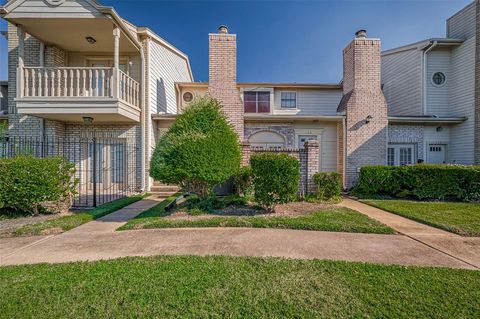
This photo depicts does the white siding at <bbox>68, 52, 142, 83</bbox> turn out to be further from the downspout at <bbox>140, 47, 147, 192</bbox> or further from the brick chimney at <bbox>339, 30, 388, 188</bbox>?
the brick chimney at <bbox>339, 30, 388, 188</bbox>

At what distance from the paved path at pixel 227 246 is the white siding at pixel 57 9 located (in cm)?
743

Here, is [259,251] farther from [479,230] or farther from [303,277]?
[479,230]

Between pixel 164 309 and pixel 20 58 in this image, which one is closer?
pixel 164 309

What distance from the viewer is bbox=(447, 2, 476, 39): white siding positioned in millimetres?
11320

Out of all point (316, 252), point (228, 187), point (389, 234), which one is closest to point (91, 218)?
point (228, 187)

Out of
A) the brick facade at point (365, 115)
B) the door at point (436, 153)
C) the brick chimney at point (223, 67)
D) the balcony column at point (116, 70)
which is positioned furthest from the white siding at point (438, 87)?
the balcony column at point (116, 70)

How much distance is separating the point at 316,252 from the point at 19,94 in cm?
1108

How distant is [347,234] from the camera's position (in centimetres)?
477

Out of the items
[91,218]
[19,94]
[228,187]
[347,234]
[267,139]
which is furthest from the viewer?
[267,139]

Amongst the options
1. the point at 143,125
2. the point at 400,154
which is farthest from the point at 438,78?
the point at 143,125

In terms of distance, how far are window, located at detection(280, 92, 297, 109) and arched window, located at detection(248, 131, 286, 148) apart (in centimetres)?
288

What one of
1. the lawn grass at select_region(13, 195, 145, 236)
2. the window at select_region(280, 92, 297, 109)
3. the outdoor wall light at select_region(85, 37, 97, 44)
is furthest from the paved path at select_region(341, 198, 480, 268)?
the outdoor wall light at select_region(85, 37, 97, 44)

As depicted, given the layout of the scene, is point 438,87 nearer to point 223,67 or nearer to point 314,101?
point 314,101

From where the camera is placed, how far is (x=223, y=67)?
33.3ft
